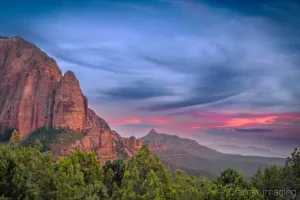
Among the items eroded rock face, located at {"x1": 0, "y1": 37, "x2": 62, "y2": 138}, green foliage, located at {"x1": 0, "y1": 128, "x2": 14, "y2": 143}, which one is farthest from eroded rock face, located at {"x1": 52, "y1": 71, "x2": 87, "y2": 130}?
green foliage, located at {"x1": 0, "y1": 128, "x2": 14, "y2": 143}

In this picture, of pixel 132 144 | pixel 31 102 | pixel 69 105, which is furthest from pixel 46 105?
pixel 132 144

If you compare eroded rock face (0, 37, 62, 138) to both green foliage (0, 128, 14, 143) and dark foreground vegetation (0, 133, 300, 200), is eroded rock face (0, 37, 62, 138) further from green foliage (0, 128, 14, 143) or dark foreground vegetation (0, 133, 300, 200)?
dark foreground vegetation (0, 133, 300, 200)

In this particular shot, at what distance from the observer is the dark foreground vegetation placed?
24.5 metres

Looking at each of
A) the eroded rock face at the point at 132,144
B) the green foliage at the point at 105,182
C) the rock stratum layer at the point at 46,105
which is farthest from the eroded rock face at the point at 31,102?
the green foliage at the point at 105,182

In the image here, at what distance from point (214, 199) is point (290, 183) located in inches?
543

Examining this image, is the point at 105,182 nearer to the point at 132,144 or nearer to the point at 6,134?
the point at 132,144

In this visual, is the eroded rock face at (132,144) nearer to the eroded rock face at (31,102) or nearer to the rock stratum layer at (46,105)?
the rock stratum layer at (46,105)

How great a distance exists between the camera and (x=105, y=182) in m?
40.8

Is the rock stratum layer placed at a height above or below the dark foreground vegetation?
above

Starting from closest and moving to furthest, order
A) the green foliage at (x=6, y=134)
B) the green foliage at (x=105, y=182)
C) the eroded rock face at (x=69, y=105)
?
1. the green foliage at (x=105, y=182)
2. the eroded rock face at (x=69, y=105)
3. the green foliage at (x=6, y=134)

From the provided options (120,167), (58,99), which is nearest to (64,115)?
(58,99)

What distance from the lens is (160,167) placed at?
107 feet

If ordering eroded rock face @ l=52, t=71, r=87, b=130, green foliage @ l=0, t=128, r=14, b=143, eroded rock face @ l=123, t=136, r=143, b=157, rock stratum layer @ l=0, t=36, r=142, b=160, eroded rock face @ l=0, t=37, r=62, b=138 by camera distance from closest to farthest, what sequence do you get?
eroded rock face @ l=52, t=71, r=87, b=130 < green foliage @ l=0, t=128, r=14, b=143 < rock stratum layer @ l=0, t=36, r=142, b=160 < eroded rock face @ l=0, t=37, r=62, b=138 < eroded rock face @ l=123, t=136, r=143, b=157

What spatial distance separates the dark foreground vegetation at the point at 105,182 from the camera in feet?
80.4
